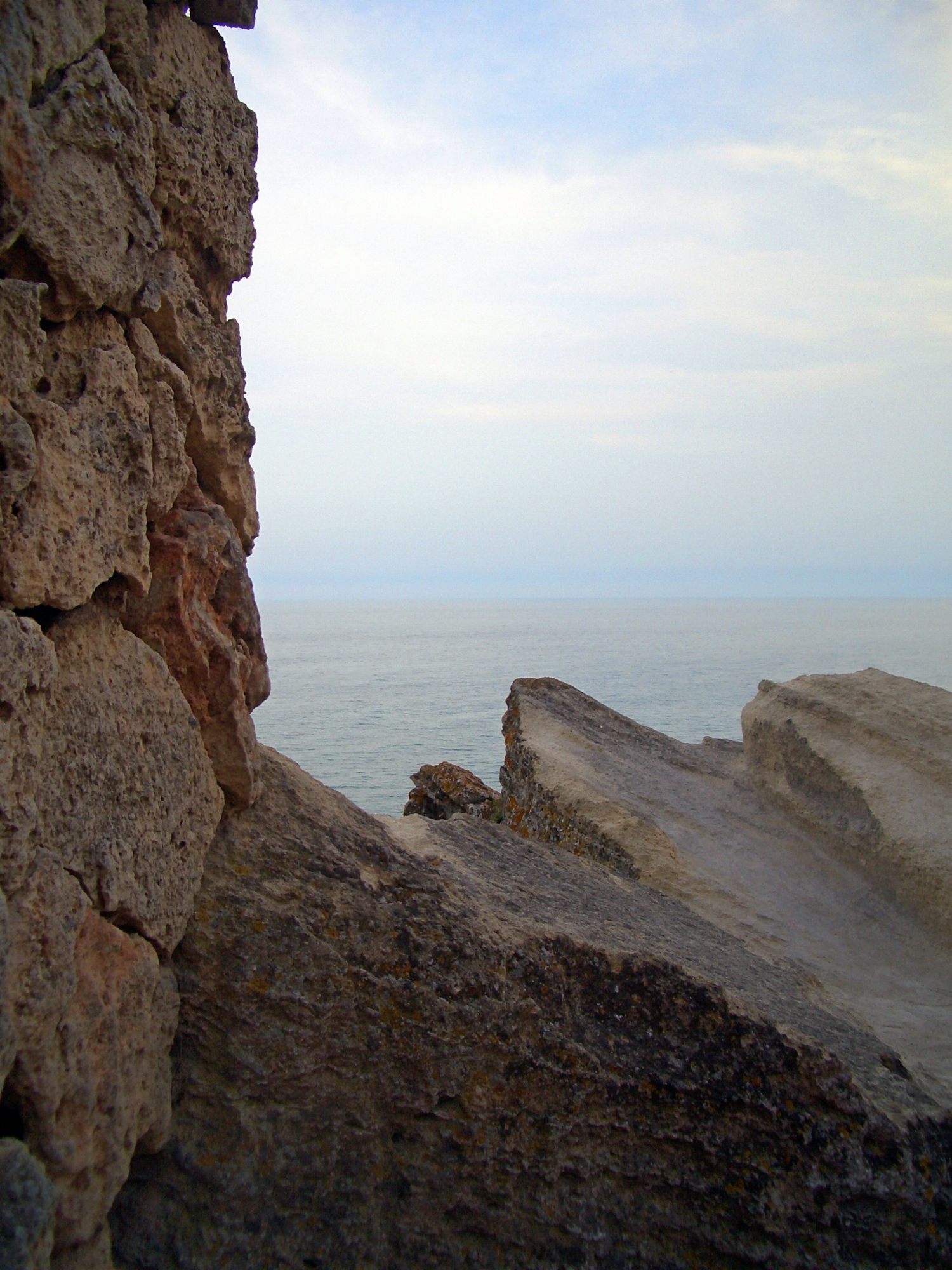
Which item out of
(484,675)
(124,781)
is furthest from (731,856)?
(484,675)

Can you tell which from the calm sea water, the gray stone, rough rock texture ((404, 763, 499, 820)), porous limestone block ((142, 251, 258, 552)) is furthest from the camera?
the calm sea water

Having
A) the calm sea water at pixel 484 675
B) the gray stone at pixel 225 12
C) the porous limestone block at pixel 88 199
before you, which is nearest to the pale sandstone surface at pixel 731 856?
the porous limestone block at pixel 88 199

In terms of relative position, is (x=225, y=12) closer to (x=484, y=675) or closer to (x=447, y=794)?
(x=447, y=794)

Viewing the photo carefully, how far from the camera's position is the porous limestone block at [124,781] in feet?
8.77

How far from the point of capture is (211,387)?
368 cm

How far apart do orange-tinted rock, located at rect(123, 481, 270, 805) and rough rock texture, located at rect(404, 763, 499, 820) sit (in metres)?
5.06

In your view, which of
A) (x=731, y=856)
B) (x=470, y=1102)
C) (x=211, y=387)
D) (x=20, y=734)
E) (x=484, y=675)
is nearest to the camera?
(x=20, y=734)

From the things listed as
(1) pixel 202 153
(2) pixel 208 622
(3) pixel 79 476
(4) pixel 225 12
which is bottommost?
(2) pixel 208 622

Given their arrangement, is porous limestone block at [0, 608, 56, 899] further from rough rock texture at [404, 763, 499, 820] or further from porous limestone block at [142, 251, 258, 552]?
rough rock texture at [404, 763, 499, 820]

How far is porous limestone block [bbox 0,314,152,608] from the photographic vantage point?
2.46 meters

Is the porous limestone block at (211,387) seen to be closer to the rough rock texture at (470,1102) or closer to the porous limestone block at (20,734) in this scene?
the rough rock texture at (470,1102)

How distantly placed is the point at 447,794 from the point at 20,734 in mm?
6666

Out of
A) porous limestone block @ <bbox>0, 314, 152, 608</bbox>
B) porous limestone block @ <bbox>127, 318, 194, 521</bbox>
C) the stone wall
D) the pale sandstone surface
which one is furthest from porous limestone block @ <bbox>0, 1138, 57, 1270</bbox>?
the pale sandstone surface

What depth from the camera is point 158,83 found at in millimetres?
3193
